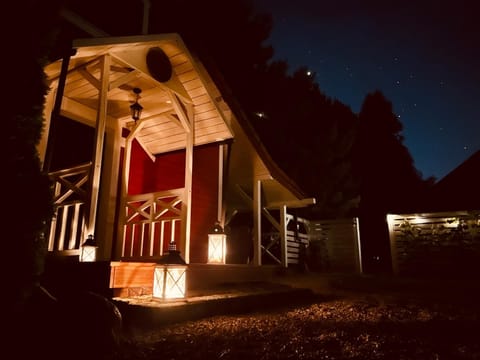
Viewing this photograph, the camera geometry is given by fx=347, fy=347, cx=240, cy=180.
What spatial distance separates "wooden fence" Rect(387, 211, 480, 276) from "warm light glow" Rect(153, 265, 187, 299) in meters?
10.6

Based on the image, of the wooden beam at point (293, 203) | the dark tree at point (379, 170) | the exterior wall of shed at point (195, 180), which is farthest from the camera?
the dark tree at point (379, 170)

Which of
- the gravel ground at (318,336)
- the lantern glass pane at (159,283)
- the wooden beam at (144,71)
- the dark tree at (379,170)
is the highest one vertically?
the dark tree at (379,170)

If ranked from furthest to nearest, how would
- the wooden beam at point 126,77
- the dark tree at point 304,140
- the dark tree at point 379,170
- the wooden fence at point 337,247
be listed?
the dark tree at point 379,170 < the dark tree at point 304,140 < the wooden fence at point 337,247 < the wooden beam at point 126,77

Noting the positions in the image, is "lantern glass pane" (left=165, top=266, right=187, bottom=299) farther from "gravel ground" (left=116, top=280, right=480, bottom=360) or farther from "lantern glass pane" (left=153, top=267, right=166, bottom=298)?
"gravel ground" (left=116, top=280, right=480, bottom=360)

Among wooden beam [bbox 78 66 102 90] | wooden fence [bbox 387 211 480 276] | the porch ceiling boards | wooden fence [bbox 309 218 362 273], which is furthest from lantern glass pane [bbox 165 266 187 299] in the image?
wooden fence [bbox 387 211 480 276]

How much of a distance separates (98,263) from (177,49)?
398 cm

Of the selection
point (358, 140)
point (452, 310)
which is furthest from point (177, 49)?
point (358, 140)

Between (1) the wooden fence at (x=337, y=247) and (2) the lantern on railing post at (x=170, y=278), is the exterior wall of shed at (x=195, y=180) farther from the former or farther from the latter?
(1) the wooden fence at (x=337, y=247)

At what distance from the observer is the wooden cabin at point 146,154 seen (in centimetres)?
561

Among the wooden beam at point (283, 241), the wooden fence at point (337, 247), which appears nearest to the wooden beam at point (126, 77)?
the wooden beam at point (283, 241)

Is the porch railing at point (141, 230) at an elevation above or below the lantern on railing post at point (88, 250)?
above

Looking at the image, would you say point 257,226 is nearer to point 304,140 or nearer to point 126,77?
point 126,77

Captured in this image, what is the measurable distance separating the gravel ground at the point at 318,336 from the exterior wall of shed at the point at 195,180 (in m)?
3.07

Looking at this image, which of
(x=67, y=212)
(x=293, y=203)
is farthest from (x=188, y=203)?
(x=293, y=203)
